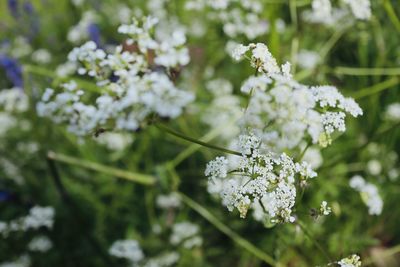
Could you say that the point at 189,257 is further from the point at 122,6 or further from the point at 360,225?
the point at 122,6

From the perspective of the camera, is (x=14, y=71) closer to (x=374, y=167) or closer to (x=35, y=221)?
(x=35, y=221)

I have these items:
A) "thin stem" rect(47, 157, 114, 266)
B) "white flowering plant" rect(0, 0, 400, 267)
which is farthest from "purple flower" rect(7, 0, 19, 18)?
"thin stem" rect(47, 157, 114, 266)

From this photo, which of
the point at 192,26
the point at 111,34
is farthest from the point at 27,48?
the point at 192,26

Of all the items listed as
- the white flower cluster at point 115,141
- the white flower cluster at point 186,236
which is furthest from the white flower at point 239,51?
the white flower cluster at point 115,141

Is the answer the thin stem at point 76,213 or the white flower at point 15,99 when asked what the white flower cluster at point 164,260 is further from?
the white flower at point 15,99

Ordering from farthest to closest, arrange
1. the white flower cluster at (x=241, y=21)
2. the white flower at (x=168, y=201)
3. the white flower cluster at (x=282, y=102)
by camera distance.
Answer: the white flower cluster at (x=241, y=21) < the white flower at (x=168, y=201) < the white flower cluster at (x=282, y=102)

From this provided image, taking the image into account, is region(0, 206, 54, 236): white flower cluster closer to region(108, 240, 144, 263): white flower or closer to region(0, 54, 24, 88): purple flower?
region(108, 240, 144, 263): white flower

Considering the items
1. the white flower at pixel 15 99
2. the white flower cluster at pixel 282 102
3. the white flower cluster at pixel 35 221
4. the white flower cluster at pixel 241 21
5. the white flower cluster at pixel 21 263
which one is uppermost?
the white flower cluster at pixel 241 21

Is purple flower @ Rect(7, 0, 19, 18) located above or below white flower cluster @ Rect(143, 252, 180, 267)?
above
